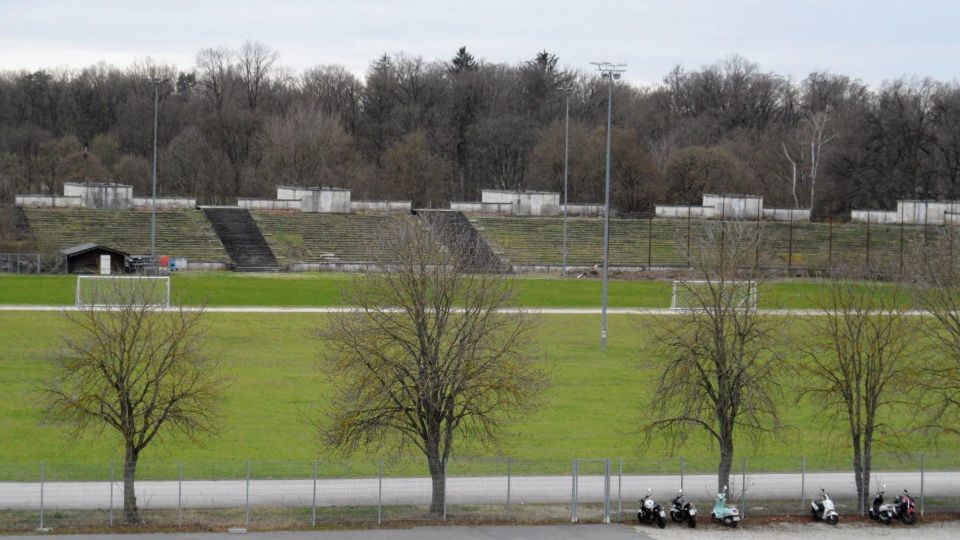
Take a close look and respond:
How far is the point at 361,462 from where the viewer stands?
1192 inches

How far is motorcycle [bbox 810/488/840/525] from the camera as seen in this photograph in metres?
26.4

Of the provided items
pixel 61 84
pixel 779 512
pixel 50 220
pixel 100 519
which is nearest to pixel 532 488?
pixel 779 512

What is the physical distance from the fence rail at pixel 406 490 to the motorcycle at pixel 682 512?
707mm

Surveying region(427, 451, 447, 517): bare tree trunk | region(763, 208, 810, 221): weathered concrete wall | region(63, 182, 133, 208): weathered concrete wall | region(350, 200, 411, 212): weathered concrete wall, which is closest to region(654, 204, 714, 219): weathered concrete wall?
region(763, 208, 810, 221): weathered concrete wall

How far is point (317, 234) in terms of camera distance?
9319cm

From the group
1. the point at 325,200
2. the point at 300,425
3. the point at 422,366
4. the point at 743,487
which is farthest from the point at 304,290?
the point at 743,487

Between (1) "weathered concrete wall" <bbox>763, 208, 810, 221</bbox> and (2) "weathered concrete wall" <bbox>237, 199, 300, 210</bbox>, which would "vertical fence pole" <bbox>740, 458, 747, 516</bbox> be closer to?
(2) "weathered concrete wall" <bbox>237, 199, 300, 210</bbox>

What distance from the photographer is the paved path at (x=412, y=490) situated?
26.1 meters

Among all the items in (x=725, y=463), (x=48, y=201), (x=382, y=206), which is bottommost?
(x=725, y=463)

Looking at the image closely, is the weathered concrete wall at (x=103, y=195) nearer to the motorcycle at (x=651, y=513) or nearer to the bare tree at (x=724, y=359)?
the bare tree at (x=724, y=359)

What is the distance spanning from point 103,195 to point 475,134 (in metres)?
50.5

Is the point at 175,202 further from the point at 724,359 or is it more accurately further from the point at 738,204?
the point at 724,359

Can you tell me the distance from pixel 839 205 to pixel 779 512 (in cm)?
9500

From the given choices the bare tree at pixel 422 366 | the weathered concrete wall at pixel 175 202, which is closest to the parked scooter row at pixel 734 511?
the bare tree at pixel 422 366
